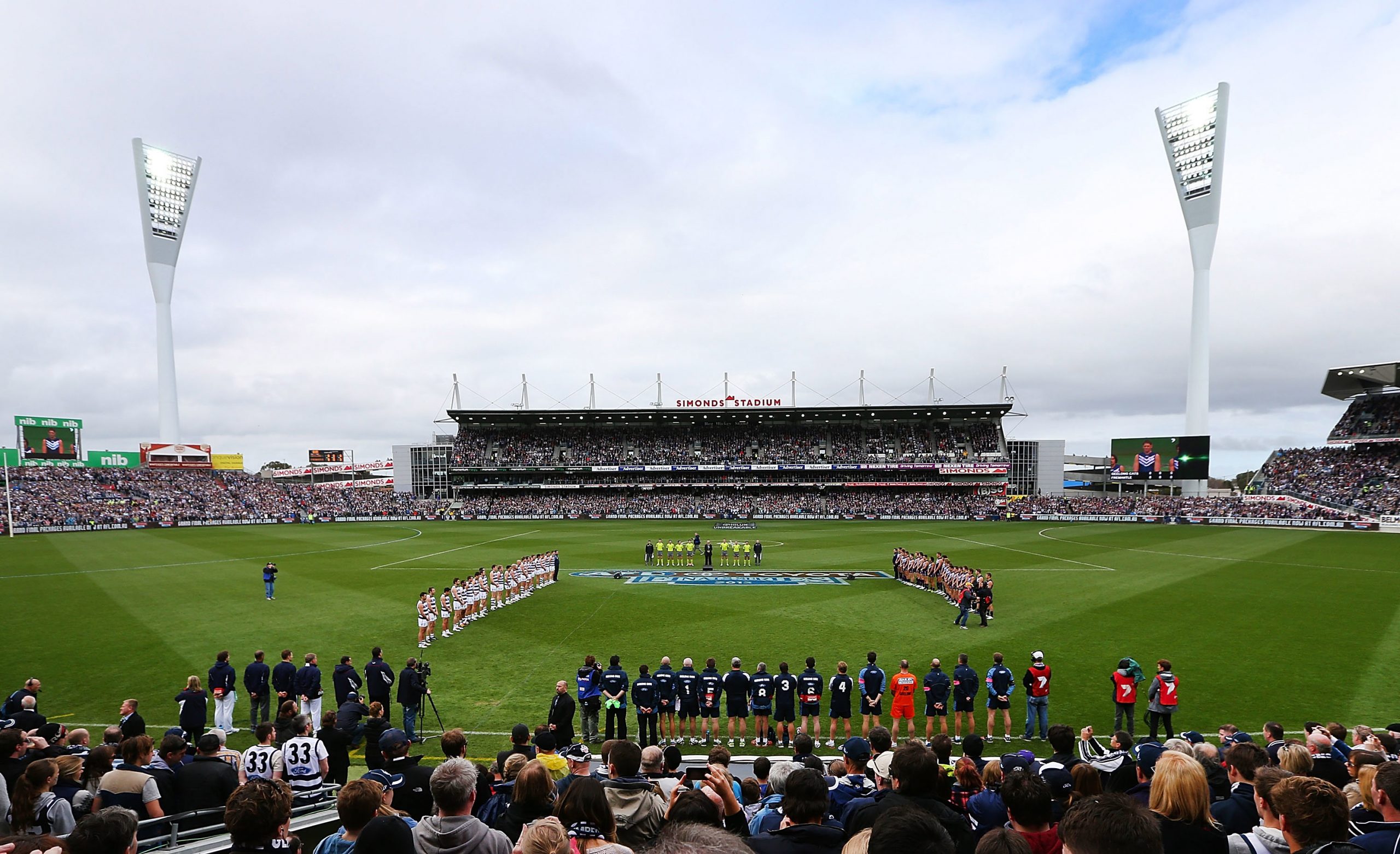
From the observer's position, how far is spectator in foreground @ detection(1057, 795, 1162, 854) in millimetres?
2596

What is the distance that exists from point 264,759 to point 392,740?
7.28 ft

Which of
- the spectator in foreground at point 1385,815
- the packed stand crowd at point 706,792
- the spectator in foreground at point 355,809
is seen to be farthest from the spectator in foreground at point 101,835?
the spectator in foreground at point 1385,815

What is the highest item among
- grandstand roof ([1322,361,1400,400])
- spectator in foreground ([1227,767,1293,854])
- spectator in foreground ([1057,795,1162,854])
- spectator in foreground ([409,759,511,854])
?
grandstand roof ([1322,361,1400,400])

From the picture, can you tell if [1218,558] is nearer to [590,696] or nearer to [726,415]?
[590,696]

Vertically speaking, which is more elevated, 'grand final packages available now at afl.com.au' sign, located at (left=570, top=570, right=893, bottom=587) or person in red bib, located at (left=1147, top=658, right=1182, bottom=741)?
person in red bib, located at (left=1147, top=658, right=1182, bottom=741)

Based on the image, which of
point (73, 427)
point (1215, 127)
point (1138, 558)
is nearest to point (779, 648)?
point (1138, 558)

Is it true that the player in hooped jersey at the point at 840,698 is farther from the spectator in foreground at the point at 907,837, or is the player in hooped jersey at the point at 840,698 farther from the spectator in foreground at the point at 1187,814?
the spectator in foreground at the point at 907,837

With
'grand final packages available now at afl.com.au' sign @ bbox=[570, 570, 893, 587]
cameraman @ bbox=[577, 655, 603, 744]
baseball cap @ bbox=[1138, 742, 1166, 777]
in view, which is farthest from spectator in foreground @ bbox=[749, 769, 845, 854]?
'grand final packages available now at afl.com.au' sign @ bbox=[570, 570, 893, 587]

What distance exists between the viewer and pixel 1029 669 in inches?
448

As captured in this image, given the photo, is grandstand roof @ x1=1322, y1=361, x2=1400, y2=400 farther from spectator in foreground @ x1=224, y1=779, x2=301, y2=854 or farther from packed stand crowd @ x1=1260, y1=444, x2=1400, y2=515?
spectator in foreground @ x1=224, y1=779, x2=301, y2=854

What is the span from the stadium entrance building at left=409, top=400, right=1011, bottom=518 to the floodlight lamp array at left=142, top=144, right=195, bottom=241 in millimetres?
38236

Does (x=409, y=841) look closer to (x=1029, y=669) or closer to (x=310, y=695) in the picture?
(x=310, y=695)

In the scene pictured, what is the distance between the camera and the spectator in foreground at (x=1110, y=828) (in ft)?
8.52

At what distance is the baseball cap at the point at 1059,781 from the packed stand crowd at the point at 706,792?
0.02 metres
